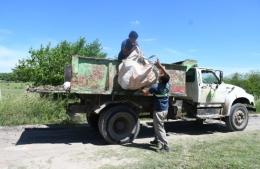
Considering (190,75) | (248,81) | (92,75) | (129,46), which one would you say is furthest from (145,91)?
(248,81)

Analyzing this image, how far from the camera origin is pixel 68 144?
1060cm

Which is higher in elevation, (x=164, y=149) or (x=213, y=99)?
(x=213, y=99)

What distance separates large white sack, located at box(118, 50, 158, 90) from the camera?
10.4 m

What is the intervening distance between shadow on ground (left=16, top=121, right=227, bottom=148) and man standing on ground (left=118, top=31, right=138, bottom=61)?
2345mm

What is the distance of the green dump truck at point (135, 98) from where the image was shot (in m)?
10.3

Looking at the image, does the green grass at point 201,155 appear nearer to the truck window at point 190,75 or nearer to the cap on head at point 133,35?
the truck window at point 190,75

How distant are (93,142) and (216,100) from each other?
429 cm

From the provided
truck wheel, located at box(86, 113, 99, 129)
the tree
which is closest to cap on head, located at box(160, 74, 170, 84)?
truck wheel, located at box(86, 113, 99, 129)

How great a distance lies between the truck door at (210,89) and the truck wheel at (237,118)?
0.55 meters

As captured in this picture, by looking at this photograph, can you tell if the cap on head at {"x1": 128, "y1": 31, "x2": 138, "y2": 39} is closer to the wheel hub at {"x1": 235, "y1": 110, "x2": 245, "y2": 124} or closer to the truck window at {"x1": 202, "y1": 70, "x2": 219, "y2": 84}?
the truck window at {"x1": 202, "y1": 70, "x2": 219, "y2": 84}

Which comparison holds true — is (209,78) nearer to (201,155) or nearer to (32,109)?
(201,155)

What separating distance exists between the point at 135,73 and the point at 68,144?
248cm

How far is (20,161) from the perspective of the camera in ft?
28.1

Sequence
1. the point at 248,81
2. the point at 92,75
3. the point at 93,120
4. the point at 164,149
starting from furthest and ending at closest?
the point at 248,81
the point at 93,120
the point at 92,75
the point at 164,149
